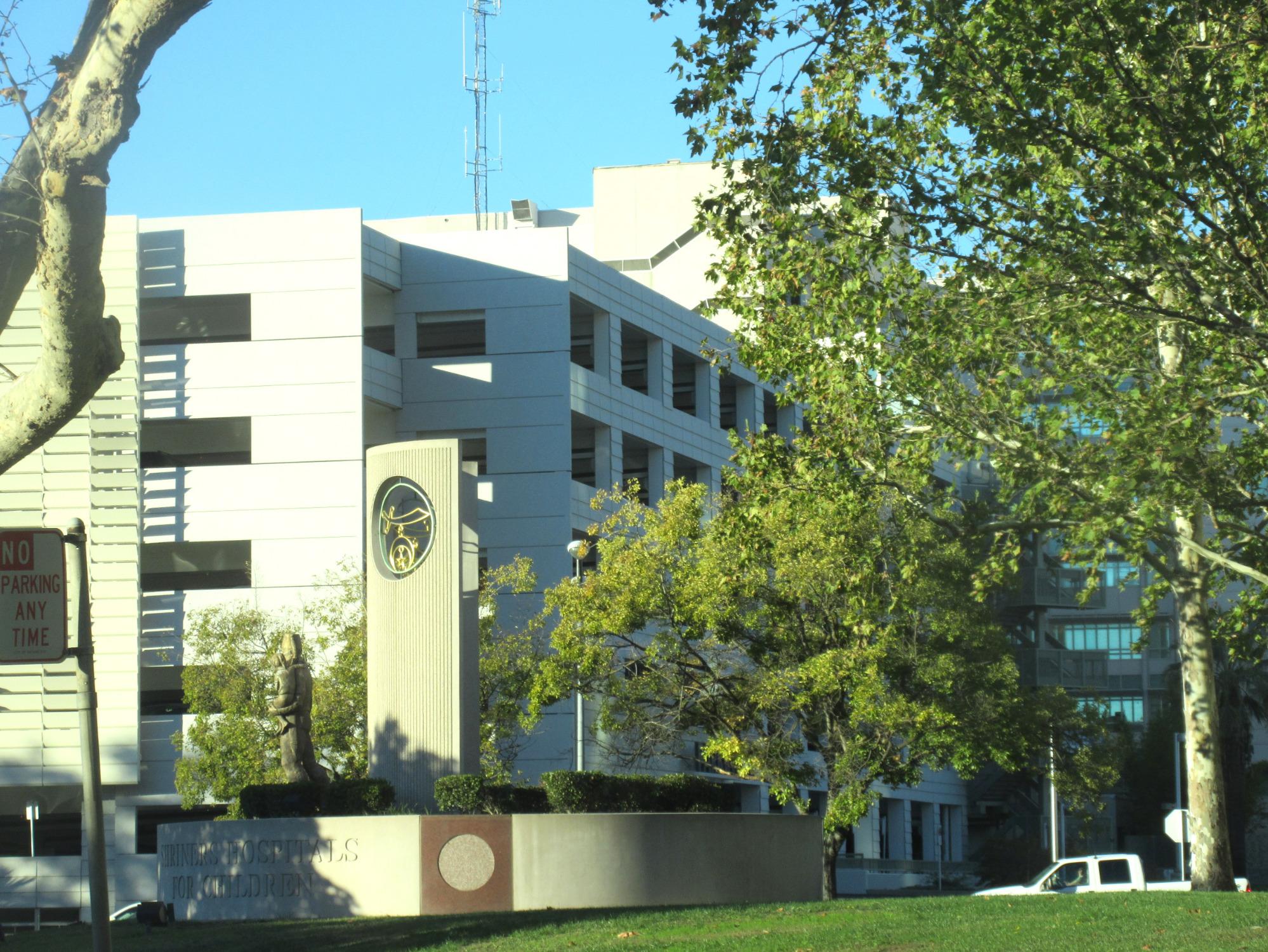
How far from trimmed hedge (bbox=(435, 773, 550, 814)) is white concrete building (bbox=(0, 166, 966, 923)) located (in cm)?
1888

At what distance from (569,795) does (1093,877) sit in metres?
10.2

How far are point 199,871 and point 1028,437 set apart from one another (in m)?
12.4

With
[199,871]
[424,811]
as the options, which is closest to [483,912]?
[424,811]

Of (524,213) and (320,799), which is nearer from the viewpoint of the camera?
(320,799)

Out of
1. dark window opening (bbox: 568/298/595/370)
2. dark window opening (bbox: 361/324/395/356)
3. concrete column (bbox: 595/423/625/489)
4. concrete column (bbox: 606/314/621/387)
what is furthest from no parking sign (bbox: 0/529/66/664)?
dark window opening (bbox: 361/324/395/356)

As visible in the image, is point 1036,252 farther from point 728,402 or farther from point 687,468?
point 728,402

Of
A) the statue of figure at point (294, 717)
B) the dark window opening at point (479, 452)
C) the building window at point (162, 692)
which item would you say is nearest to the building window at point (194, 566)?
the building window at point (162, 692)

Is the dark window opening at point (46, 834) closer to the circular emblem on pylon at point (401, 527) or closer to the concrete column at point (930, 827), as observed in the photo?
the circular emblem on pylon at point (401, 527)

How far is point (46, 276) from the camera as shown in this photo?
25.1 ft

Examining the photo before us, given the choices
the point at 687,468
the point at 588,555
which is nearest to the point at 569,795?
the point at 588,555

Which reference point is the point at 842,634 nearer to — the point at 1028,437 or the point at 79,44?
the point at 1028,437

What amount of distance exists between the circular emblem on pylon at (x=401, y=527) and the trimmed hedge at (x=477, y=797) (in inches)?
140

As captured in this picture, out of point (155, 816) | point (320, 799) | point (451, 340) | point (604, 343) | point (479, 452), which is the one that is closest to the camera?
point (320, 799)

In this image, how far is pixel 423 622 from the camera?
23297mm
